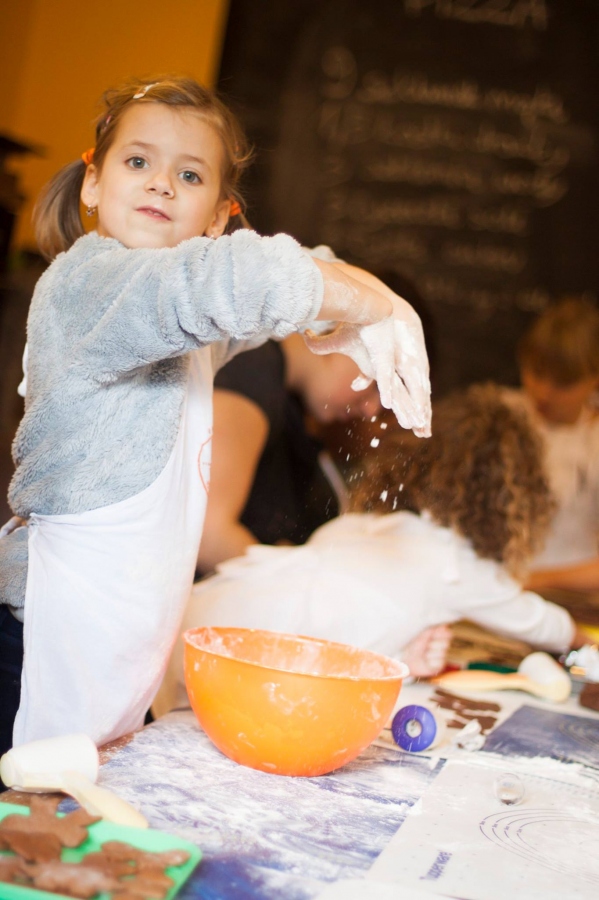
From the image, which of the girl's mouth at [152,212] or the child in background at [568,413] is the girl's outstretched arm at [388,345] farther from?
the child in background at [568,413]

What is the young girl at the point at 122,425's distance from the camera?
36.5 inches

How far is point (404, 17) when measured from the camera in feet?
9.27

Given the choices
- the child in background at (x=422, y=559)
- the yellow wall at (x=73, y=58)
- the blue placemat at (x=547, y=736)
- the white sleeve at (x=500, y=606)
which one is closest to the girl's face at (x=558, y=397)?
the child in background at (x=422, y=559)

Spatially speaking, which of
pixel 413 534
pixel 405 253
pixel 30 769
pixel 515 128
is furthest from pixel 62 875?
pixel 515 128

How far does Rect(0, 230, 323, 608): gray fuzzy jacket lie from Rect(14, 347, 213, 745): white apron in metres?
0.02

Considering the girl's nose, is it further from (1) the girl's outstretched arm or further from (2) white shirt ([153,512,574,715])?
(2) white shirt ([153,512,574,715])

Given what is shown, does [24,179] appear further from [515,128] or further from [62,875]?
[62,875]

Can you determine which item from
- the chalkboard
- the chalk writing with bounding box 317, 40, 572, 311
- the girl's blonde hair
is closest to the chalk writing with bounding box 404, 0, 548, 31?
the chalkboard

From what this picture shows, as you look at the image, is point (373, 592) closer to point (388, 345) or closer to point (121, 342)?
point (388, 345)

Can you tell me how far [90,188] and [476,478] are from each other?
82cm

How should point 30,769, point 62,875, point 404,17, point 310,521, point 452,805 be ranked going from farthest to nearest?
point 404,17 < point 310,521 < point 452,805 < point 30,769 < point 62,875

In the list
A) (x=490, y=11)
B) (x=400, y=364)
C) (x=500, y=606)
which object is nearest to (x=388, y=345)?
(x=400, y=364)

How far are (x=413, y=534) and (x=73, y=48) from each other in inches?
85.5

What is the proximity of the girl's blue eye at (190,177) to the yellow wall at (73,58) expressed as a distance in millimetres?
2051
